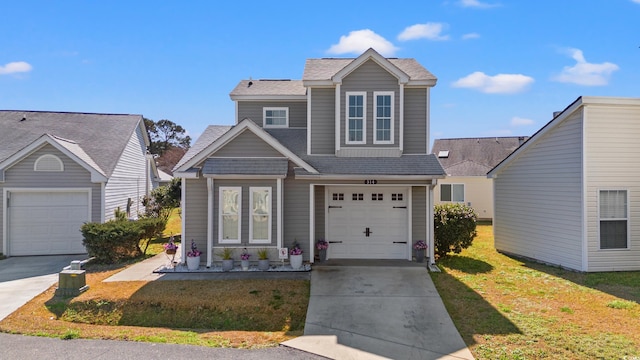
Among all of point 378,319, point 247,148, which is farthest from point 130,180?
point 378,319

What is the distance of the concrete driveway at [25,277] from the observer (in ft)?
27.1

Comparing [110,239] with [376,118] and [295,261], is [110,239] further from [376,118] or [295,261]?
[376,118]

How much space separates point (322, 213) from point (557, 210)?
7781mm

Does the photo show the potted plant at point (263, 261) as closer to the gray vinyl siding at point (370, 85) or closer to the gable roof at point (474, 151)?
the gray vinyl siding at point (370, 85)

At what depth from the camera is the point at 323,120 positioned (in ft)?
37.5

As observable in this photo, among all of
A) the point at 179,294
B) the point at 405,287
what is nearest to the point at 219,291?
the point at 179,294

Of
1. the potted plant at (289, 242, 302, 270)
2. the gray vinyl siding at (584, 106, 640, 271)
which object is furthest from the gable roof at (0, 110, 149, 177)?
the gray vinyl siding at (584, 106, 640, 271)

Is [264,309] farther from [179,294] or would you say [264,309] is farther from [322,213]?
[322,213]

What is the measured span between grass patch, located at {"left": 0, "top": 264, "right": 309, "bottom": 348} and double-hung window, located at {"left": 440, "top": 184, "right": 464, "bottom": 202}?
17.2 m

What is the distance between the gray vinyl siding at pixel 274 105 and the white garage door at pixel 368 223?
324cm

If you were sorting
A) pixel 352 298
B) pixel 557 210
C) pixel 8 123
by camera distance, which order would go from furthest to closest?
pixel 8 123 < pixel 557 210 < pixel 352 298

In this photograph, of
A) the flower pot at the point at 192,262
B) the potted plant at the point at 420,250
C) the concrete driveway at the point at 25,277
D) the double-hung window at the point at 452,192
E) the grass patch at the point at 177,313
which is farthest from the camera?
the double-hung window at the point at 452,192

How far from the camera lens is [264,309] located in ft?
24.9

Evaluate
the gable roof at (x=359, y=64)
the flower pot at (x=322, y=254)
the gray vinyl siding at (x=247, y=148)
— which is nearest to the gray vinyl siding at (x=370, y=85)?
the gable roof at (x=359, y=64)
